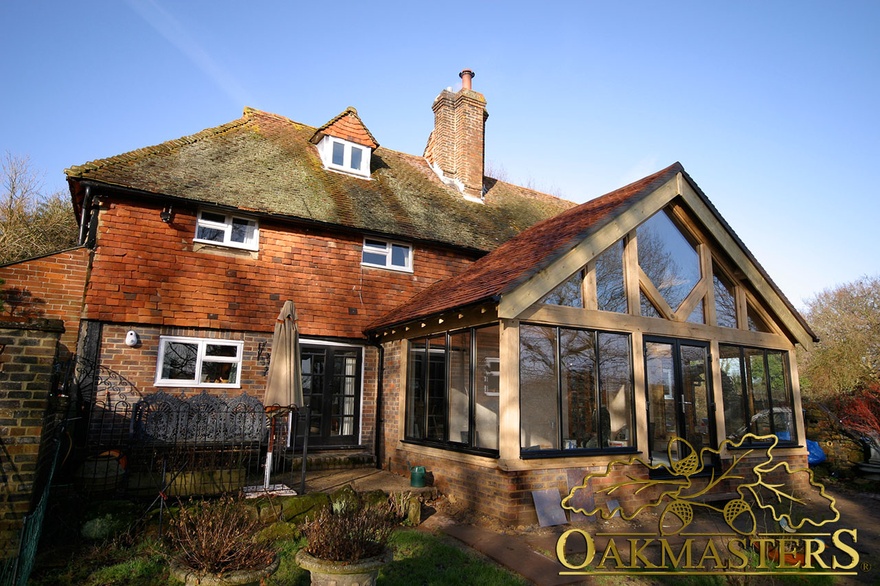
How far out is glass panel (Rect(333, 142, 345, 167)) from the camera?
1477 cm

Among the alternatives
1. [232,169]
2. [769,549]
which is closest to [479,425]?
[769,549]

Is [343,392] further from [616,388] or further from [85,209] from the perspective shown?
[85,209]

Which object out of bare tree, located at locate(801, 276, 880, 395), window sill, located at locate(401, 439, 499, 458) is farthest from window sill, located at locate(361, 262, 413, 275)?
bare tree, located at locate(801, 276, 880, 395)

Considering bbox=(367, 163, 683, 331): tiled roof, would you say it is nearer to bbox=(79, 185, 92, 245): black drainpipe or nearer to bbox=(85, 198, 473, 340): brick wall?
bbox=(85, 198, 473, 340): brick wall

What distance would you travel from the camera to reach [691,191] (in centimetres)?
1076

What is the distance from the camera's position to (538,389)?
8.58 m

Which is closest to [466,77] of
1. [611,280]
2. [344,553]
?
[611,280]

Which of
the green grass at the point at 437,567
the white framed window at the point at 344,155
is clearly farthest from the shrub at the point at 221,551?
the white framed window at the point at 344,155

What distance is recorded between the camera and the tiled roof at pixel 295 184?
11.0m

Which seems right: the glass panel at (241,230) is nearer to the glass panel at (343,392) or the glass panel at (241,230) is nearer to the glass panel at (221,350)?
the glass panel at (221,350)

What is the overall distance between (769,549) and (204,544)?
232 inches

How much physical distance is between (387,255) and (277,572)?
27.5ft

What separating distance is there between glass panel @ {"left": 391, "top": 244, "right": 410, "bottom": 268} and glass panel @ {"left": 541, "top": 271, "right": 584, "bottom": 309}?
519 cm

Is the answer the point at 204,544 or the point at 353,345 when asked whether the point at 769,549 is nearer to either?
the point at 204,544
